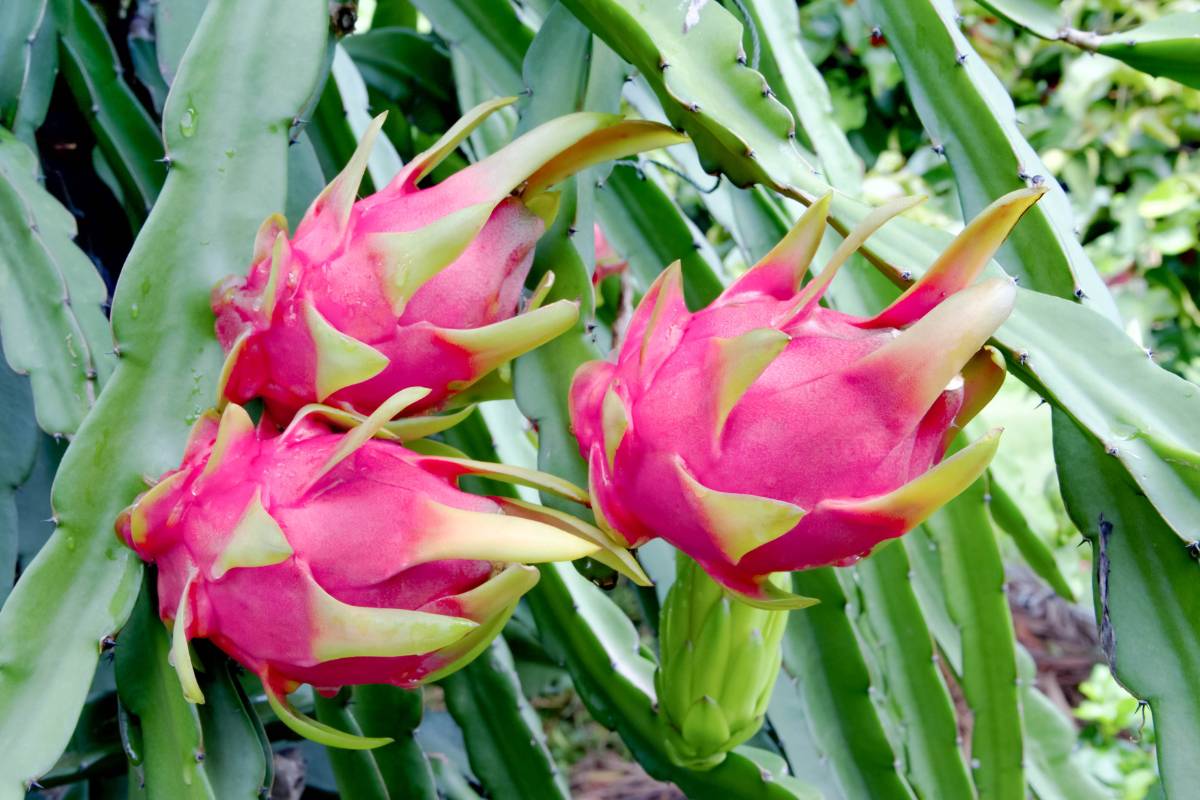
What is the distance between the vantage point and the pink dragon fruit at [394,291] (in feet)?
1.61

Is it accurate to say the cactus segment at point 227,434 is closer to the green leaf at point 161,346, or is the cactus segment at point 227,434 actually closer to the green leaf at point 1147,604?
the green leaf at point 161,346

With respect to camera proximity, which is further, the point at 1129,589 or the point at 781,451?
the point at 1129,589

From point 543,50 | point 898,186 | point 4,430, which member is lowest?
point 898,186

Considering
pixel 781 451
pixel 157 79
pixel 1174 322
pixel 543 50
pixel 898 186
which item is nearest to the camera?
pixel 781 451

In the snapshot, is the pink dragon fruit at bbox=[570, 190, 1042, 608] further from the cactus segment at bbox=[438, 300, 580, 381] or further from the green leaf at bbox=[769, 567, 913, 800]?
the green leaf at bbox=[769, 567, 913, 800]

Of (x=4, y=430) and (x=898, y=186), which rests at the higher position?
(x=4, y=430)

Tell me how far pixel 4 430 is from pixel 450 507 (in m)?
0.39

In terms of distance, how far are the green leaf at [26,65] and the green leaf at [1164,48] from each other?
2.35 ft

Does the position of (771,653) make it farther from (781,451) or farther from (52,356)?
(52,356)

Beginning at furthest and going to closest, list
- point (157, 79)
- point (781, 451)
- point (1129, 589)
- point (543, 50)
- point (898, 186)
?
point (898, 186) → point (157, 79) → point (543, 50) → point (1129, 589) → point (781, 451)

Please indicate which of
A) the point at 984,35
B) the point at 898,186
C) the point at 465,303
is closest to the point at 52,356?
the point at 465,303

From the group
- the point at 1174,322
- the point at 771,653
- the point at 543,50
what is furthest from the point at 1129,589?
the point at 1174,322

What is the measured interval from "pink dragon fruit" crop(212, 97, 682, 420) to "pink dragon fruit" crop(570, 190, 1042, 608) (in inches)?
3.1

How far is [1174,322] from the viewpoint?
2432 millimetres
